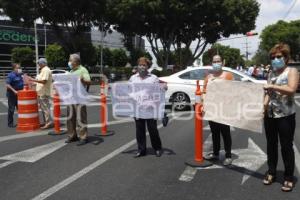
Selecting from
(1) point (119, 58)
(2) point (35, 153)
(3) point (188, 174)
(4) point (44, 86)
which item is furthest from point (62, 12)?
(3) point (188, 174)

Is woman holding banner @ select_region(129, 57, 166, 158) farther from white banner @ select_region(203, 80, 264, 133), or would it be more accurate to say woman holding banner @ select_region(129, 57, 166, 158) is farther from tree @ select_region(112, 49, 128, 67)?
tree @ select_region(112, 49, 128, 67)

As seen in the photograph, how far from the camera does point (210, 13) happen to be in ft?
116

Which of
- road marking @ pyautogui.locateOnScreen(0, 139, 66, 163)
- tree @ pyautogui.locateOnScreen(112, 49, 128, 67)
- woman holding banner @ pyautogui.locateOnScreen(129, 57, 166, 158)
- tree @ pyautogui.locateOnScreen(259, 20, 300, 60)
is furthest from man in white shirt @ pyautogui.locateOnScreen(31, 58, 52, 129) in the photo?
tree @ pyautogui.locateOnScreen(259, 20, 300, 60)

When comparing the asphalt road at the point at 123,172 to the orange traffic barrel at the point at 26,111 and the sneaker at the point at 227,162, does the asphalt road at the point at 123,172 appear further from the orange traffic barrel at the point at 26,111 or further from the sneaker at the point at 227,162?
the orange traffic barrel at the point at 26,111

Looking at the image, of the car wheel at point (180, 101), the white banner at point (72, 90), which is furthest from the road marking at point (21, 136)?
the car wheel at point (180, 101)

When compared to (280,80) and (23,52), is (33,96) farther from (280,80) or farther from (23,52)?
(23,52)

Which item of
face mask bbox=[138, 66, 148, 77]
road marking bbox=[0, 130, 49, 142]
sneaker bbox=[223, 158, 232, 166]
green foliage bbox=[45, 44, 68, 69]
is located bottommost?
sneaker bbox=[223, 158, 232, 166]

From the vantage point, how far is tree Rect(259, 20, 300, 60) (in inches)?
3014

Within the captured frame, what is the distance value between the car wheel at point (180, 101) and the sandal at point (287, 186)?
971cm

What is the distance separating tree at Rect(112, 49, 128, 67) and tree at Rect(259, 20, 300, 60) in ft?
87.9

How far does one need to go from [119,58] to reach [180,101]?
166 ft

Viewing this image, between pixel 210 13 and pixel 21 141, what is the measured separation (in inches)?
1101

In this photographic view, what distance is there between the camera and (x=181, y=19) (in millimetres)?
34719

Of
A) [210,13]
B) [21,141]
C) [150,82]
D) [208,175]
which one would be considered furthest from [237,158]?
[210,13]
